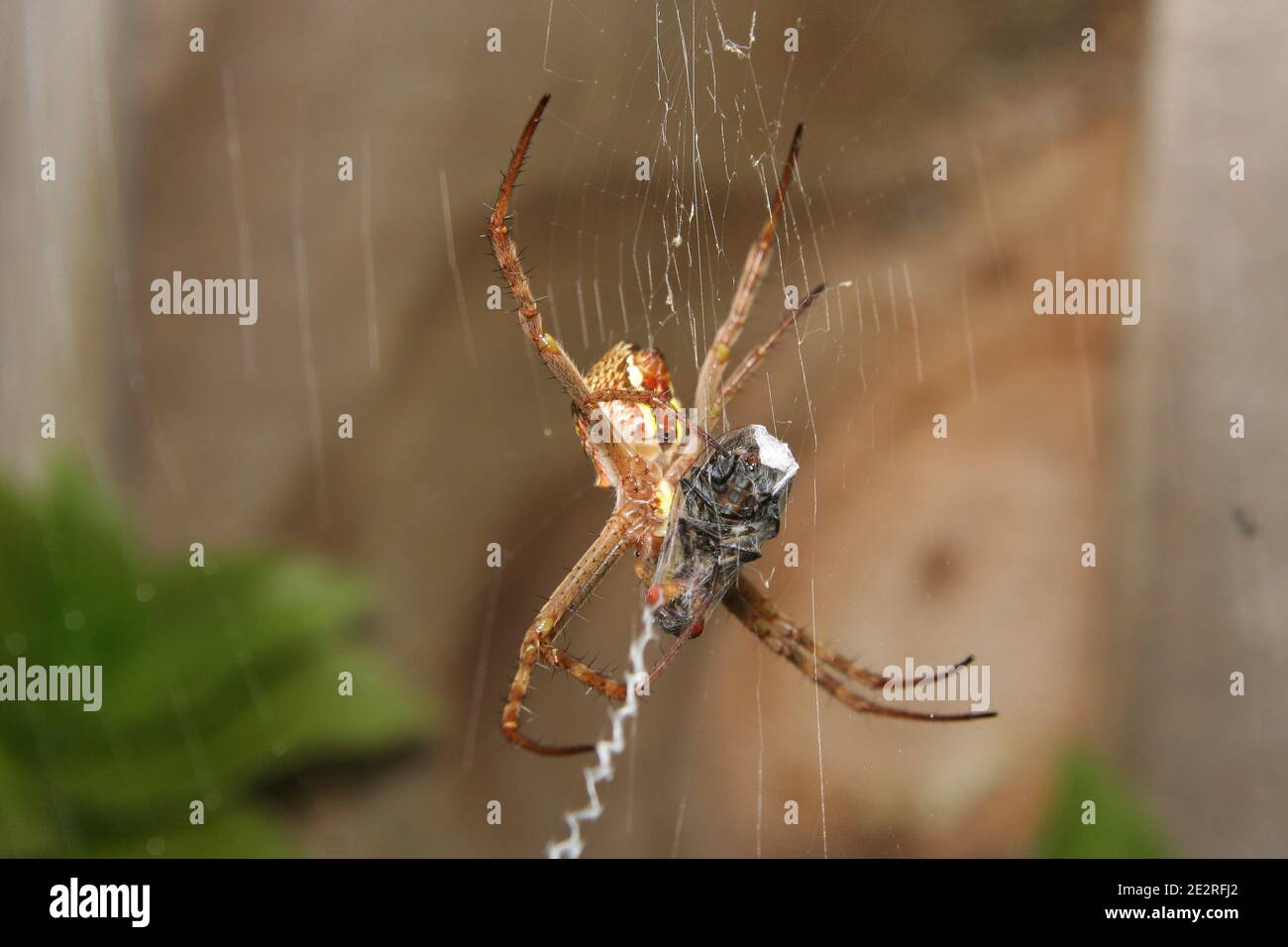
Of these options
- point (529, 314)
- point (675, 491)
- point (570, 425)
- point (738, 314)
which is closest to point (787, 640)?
point (675, 491)

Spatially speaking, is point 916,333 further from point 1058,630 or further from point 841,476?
point 1058,630

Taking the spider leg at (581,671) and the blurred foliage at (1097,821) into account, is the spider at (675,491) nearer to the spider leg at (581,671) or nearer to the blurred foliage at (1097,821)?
the spider leg at (581,671)

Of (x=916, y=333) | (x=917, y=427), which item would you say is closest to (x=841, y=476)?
(x=917, y=427)

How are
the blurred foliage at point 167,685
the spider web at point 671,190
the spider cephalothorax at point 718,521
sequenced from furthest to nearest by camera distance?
1. the blurred foliage at point 167,685
2. the spider web at point 671,190
3. the spider cephalothorax at point 718,521

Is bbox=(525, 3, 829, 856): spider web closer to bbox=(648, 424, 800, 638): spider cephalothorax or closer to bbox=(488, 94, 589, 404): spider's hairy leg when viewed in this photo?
bbox=(488, 94, 589, 404): spider's hairy leg

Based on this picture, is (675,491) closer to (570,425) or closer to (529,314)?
(529,314)

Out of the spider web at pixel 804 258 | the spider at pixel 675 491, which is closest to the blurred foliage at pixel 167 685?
the spider web at pixel 804 258
